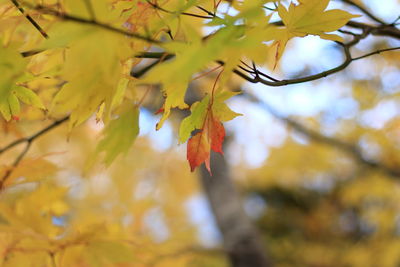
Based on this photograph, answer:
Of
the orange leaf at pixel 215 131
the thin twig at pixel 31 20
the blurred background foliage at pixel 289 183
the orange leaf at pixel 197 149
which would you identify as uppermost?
the thin twig at pixel 31 20

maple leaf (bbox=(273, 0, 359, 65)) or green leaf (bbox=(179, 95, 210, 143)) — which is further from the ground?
maple leaf (bbox=(273, 0, 359, 65))

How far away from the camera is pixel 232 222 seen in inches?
58.0

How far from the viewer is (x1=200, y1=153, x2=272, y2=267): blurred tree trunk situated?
1406 mm

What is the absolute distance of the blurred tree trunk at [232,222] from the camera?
141 centimetres

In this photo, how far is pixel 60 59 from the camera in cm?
55

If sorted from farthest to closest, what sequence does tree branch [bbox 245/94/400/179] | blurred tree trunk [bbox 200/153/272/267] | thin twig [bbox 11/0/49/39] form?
tree branch [bbox 245/94/400/179], blurred tree trunk [bbox 200/153/272/267], thin twig [bbox 11/0/49/39]

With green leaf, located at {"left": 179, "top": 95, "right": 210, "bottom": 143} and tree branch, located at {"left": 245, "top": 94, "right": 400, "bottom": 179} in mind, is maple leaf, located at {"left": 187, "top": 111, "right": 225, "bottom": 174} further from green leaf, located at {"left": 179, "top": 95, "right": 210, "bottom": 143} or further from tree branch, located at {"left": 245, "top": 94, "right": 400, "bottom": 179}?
tree branch, located at {"left": 245, "top": 94, "right": 400, "bottom": 179}

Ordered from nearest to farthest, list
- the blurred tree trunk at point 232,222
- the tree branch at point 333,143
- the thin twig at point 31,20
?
the thin twig at point 31,20 < the blurred tree trunk at point 232,222 < the tree branch at point 333,143

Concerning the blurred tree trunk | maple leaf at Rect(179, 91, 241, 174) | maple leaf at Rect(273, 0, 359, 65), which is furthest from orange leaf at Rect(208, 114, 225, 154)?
the blurred tree trunk

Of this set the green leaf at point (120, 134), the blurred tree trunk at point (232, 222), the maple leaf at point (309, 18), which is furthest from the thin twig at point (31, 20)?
the blurred tree trunk at point (232, 222)

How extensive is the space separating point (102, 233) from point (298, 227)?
2.40m

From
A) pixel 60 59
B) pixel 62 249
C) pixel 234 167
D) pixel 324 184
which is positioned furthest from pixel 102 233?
pixel 324 184

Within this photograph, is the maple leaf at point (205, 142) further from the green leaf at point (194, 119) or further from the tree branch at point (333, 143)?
the tree branch at point (333, 143)

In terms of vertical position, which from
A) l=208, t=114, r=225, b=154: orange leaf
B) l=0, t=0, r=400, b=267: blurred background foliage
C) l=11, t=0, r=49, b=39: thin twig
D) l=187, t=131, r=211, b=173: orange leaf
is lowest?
l=0, t=0, r=400, b=267: blurred background foliage
